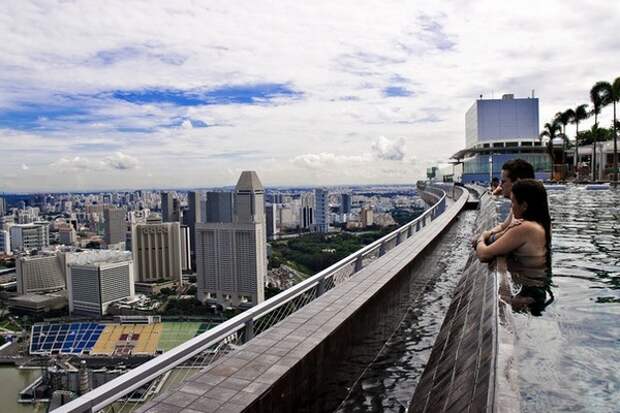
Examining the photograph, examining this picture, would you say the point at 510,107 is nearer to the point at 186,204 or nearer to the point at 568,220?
the point at 186,204

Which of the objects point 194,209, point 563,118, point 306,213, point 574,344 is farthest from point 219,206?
point 574,344

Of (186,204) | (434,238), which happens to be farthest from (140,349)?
(186,204)

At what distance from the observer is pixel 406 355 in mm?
5164

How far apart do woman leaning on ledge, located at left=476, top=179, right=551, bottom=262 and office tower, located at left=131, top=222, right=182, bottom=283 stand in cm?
5342

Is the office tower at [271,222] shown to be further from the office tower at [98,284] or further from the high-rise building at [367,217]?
the office tower at [98,284]

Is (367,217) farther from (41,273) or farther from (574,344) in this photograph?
(574,344)

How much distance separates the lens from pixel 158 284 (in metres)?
54.7

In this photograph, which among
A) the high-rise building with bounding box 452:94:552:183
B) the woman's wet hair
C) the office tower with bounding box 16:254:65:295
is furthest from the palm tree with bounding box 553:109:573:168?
the office tower with bounding box 16:254:65:295

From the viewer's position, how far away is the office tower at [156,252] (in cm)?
5781

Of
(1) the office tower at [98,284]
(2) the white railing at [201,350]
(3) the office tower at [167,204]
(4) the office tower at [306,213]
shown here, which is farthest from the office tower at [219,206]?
(2) the white railing at [201,350]

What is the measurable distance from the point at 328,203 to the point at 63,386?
64.9m

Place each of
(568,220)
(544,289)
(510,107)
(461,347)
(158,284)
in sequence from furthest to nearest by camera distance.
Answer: (510,107) < (158,284) < (568,220) < (544,289) < (461,347)

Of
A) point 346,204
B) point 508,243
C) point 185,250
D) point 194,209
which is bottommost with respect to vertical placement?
point 185,250

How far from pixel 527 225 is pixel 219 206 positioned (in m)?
62.4
